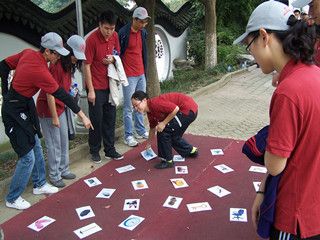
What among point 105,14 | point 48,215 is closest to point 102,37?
point 105,14

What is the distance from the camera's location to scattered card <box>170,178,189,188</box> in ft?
14.8

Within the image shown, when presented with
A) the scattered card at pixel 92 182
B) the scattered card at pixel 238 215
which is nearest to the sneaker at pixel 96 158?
the scattered card at pixel 92 182

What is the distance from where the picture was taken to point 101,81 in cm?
504

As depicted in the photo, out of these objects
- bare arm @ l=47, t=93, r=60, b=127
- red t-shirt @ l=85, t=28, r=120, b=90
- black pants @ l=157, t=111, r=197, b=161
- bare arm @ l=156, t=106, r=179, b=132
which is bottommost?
black pants @ l=157, t=111, r=197, b=161

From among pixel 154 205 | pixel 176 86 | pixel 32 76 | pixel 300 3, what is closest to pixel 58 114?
pixel 32 76

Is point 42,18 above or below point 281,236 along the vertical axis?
above

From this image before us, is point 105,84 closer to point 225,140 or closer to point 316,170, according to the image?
point 225,140

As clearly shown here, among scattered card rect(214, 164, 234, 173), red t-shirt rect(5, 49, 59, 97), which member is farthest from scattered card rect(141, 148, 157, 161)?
red t-shirt rect(5, 49, 59, 97)

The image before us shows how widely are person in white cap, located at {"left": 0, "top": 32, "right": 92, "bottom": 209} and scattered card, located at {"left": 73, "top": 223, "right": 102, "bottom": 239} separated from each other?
0.81 metres

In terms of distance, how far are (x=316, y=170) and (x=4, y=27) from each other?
5600 mm

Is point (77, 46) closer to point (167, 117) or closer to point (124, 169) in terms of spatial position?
point (167, 117)

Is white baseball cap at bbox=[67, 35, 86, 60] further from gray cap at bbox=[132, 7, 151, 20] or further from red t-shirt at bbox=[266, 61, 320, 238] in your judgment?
red t-shirt at bbox=[266, 61, 320, 238]

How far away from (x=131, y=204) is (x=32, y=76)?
1657mm

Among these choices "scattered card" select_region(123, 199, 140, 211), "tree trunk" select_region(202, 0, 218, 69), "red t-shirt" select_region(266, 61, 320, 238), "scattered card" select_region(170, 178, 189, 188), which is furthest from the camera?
"tree trunk" select_region(202, 0, 218, 69)
